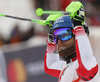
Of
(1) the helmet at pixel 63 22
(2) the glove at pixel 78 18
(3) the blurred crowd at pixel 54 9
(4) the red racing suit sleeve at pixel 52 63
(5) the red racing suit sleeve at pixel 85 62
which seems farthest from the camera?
(3) the blurred crowd at pixel 54 9

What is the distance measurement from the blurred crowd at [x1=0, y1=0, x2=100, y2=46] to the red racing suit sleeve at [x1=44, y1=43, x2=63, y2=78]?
17.1ft

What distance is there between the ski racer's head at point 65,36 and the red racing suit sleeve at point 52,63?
2.48ft

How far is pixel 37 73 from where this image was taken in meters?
8.41

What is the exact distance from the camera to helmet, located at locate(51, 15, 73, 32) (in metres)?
3.92

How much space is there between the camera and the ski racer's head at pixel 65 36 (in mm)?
3920

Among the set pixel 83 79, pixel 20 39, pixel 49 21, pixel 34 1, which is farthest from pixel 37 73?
pixel 83 79

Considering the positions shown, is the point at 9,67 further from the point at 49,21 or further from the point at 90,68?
the point at 90,68

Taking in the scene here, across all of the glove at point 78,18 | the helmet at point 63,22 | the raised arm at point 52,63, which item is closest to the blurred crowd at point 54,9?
the raised arm at point 52,63

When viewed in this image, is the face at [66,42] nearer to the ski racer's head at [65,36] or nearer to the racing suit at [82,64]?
the ski racer's head at [65,36]

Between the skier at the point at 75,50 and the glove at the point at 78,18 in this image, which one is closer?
the skier at the point at 75,50

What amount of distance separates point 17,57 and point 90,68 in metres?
5.15

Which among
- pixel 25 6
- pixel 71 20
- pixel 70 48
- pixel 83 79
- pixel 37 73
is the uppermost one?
pixel 25 6

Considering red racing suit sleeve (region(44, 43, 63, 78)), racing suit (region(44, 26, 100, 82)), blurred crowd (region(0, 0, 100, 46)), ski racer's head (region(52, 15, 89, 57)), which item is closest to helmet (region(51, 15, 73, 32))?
ski racer's head (region(52, 15, 89, 57))

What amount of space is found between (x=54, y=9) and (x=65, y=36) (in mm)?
6686
